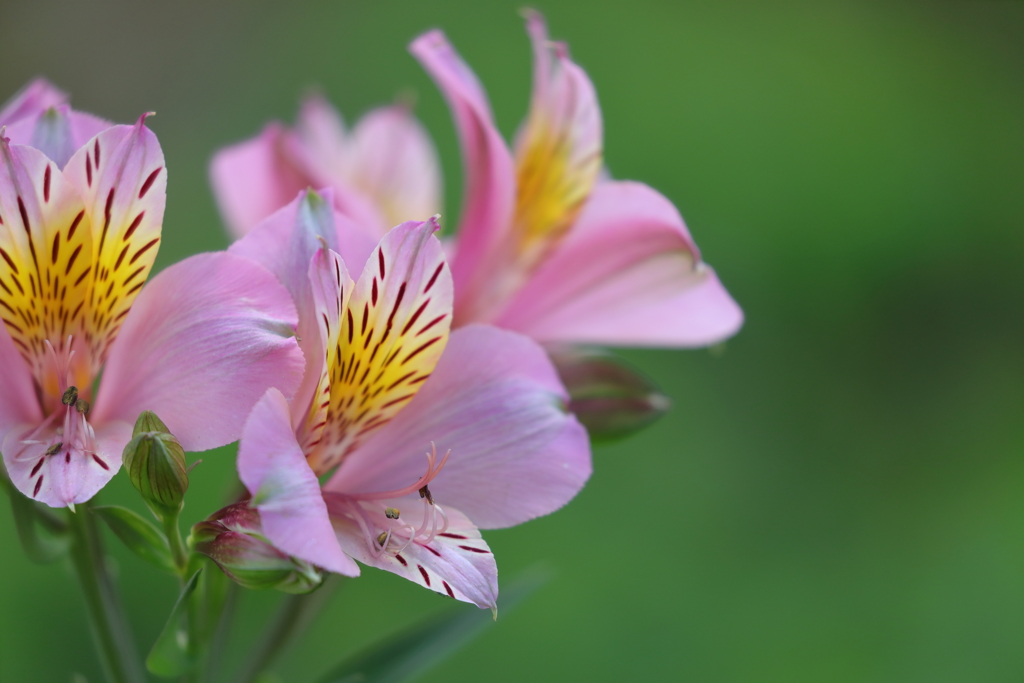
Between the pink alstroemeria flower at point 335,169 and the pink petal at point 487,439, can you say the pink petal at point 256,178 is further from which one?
the pink petal at point 487,439

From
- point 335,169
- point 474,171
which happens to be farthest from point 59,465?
point 335,169

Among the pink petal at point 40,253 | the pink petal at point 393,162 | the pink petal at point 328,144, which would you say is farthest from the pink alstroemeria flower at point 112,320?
the pink petal at point 393,162

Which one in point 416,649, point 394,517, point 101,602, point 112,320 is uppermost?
point 112,320

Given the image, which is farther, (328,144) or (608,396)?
(328,144)

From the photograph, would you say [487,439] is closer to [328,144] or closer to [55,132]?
[55,132]

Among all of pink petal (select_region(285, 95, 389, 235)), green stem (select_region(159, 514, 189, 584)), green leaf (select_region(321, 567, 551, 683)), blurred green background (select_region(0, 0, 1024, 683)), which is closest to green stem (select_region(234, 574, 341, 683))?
green leaf (select_region(321, 567, 551, 683))

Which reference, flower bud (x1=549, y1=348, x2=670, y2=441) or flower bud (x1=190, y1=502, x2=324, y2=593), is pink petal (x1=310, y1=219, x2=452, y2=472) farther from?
flower bud (x1=549, y1=348, x2=670, y2=441)
